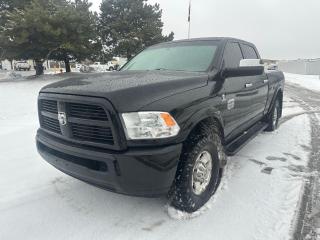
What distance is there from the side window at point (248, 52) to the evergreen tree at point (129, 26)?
22741mm

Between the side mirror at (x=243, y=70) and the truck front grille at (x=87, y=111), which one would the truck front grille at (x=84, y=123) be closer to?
the truck front grille at (x=87, y=111)

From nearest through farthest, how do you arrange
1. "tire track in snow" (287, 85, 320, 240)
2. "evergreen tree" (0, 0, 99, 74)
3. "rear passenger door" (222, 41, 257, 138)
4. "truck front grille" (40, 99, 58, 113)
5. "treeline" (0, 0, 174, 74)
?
"tire track in snow" (287, 85, 320, 240) → "truck front grille" (40, 99, 58, 113) → "rear passenger door" (222, 41, 257, 138) → "evergreen tree" (0, 0, 99, 74) → "treeline" (0, 0, 174, 74)

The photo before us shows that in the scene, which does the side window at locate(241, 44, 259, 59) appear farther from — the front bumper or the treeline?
the treeline

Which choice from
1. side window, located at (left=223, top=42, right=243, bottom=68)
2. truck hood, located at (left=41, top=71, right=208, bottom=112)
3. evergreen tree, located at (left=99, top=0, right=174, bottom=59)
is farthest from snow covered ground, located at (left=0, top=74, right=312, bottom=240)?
evergreen tree, located at (left=99, top=0, right=174, bottom=59)

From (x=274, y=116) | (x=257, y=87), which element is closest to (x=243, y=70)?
(x=257, y=87)

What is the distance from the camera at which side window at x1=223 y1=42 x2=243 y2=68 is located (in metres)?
3.72

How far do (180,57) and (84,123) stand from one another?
1818 mm

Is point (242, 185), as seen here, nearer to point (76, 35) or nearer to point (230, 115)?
point (230, 115)

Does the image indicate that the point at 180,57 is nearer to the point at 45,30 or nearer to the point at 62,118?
the point at 62,118

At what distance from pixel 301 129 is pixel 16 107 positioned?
8.11 m

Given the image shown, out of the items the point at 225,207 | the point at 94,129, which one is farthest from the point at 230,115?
the point at 94,129

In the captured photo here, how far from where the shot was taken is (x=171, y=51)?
4.09m

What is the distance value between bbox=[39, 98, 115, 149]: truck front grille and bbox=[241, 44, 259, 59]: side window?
301 cm

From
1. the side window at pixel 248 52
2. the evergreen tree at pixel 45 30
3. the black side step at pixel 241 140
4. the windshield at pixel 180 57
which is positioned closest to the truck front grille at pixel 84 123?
the windshield at pixel 180 57
